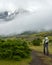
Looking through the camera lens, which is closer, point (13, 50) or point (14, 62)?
point (14, 62)

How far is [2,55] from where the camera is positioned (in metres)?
24.5

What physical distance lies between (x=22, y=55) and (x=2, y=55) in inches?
77.6

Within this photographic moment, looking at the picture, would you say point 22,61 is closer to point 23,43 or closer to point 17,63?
point 17,63

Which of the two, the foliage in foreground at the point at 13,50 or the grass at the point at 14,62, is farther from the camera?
the foliage in foreground at the point at 13,50

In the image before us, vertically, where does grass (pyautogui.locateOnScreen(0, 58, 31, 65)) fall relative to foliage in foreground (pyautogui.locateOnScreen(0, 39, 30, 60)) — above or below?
below

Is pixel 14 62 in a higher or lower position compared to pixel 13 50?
lower

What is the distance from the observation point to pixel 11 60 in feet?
79.4

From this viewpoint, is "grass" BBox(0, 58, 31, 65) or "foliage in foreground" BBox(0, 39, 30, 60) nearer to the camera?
"grass" BBox(0, 58, 31, 65)

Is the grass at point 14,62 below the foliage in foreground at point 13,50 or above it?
below

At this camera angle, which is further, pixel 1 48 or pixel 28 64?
pixel 1 48

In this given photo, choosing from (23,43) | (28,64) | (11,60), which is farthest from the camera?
(23,43)

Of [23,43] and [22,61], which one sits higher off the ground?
[23,43]

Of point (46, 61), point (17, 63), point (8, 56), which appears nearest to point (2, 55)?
point (8, 56)

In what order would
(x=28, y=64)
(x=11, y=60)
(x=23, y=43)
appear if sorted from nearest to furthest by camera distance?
(x=28, y=64), (x=11, y=60), (x=23, y=43)
